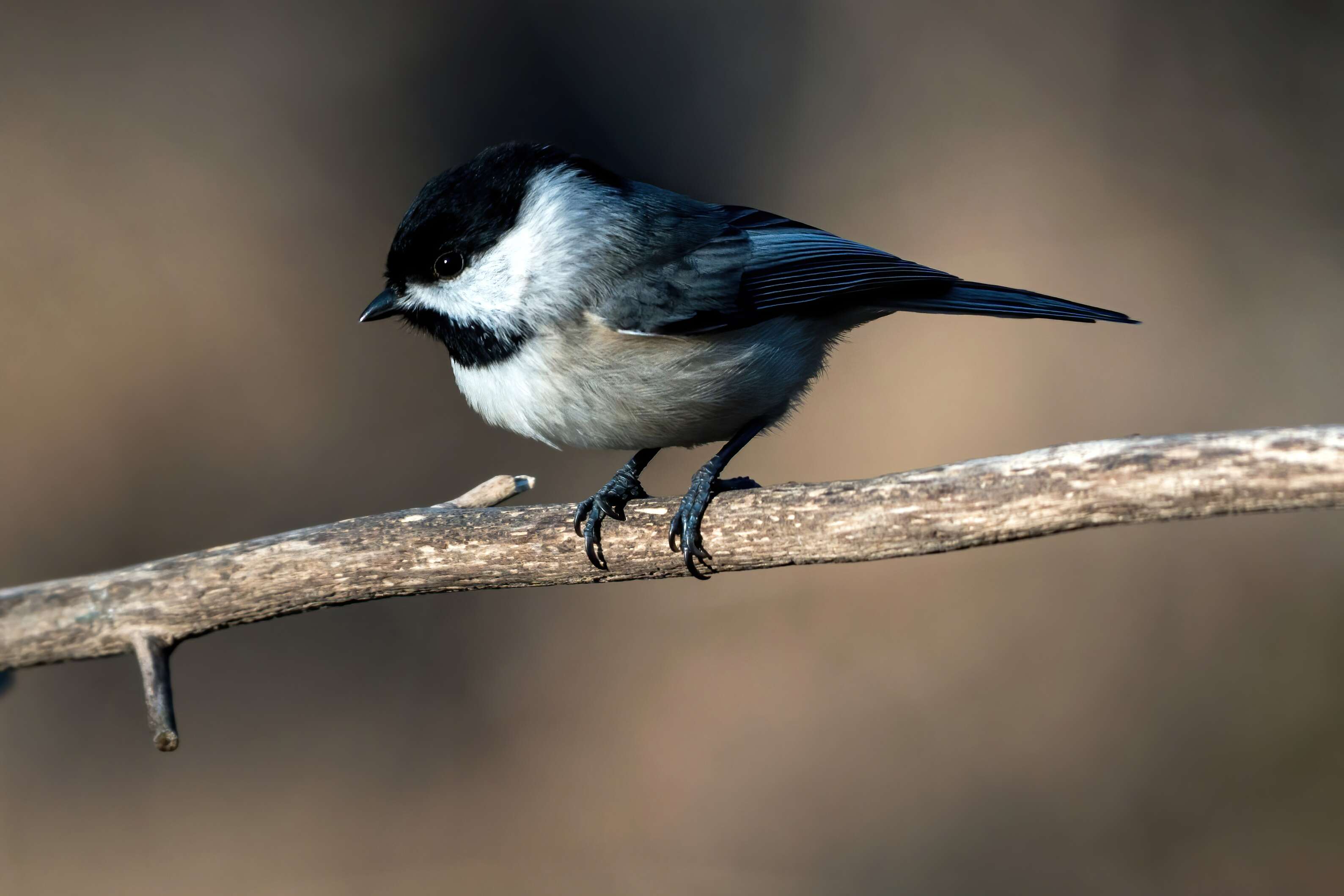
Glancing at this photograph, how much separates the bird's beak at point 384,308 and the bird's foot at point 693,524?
0.69 m

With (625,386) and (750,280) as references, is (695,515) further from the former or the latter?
(750,280)

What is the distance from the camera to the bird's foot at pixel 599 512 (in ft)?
5.68

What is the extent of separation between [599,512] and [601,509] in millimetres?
11

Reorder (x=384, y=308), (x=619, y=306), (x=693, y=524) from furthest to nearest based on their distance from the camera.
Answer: (x=384, y=308), (x=619, y=306), (x=693, y=524)

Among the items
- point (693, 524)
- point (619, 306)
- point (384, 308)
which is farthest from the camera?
point (384, 308)

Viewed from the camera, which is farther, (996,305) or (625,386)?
(996,305)

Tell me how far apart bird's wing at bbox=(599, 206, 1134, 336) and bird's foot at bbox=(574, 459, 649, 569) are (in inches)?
11.7

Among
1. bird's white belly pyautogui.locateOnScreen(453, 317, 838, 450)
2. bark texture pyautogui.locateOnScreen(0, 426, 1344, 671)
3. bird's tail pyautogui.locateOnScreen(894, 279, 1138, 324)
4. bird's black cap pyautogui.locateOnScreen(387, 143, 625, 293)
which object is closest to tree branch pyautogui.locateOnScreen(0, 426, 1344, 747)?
bark texture pyautogui.locateOnScreen(0, 426, 1344, 671)

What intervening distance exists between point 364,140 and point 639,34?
1.05 metres

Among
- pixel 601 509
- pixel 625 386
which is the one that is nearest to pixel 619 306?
pixel 625 386

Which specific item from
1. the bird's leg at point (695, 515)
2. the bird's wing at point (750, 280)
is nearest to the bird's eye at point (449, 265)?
the bird's wing at point (750, 280)

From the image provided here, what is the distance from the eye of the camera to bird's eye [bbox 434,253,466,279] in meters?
1.87

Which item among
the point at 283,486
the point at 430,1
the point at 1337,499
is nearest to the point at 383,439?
the point at 283,486

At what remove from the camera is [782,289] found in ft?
6.62
